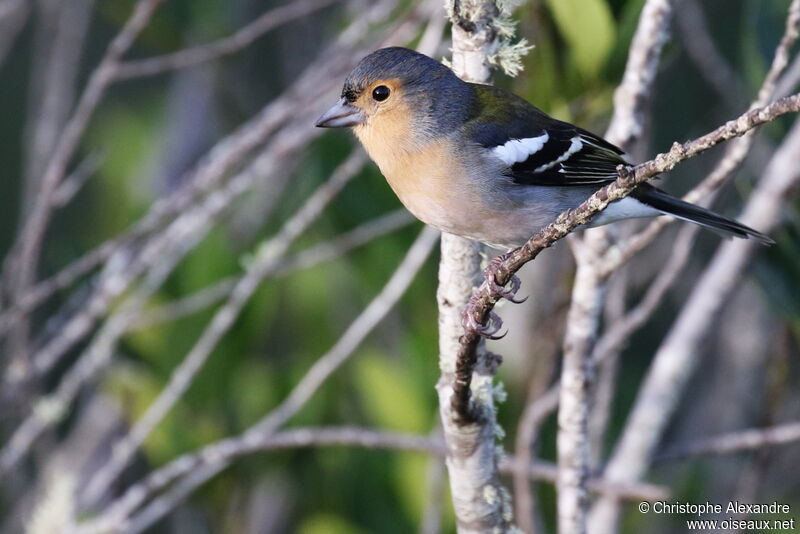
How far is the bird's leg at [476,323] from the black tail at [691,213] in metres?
0.82

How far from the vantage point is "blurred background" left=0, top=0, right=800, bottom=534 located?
4148 millimetres

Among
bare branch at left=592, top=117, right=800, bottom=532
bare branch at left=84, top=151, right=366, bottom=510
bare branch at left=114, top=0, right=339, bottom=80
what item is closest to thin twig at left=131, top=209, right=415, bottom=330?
bare branch at left=84, top=151, right=366, bottom=510

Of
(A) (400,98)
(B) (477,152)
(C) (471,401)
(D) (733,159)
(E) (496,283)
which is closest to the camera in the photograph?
(E) (496,283)

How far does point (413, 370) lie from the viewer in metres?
4.74

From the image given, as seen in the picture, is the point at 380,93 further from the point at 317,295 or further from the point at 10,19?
the point at 10,19

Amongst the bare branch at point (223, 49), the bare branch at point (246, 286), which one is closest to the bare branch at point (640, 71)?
the bare branch at point (246, 286)

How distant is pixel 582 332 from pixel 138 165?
12.0 feet

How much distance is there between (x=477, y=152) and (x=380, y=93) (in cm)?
44

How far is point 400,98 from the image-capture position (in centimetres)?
346

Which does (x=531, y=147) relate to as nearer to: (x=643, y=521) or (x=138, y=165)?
(x=643, y=521)

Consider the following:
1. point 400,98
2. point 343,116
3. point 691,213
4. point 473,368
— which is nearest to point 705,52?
point 691,213

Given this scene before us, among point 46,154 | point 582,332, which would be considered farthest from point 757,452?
point 46,154

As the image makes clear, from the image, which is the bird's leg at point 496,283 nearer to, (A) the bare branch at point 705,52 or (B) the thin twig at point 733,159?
(B) the thin twig at point 733,159

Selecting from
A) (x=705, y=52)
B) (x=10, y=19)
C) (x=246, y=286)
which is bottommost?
(x=246, y=286)
